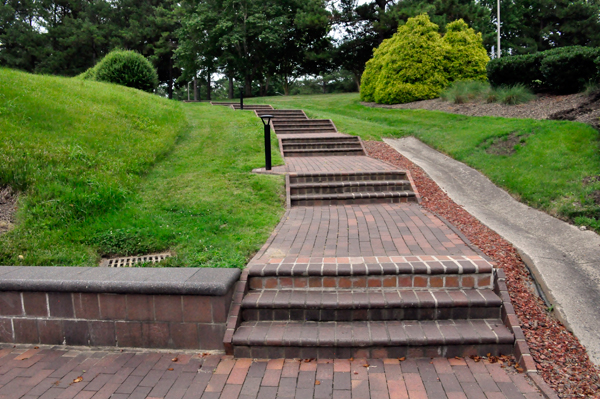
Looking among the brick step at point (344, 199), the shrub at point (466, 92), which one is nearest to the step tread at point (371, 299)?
the brick step at point (344, 199)

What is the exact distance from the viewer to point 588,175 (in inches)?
243

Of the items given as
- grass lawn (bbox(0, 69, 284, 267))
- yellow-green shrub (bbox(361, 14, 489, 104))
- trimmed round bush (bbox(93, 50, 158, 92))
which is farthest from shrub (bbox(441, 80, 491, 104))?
trimmed round bush (bbox(93, 50, 158, 92))

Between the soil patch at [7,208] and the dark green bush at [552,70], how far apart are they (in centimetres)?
1147

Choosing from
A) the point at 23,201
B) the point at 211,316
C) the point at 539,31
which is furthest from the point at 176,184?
the point at 539,31

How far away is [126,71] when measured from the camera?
1530 centimetres

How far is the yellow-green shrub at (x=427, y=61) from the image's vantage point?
16.0 meters

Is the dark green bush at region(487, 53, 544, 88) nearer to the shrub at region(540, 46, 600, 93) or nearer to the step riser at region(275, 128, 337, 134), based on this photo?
the shrub at region(540, 46, 600, 93)

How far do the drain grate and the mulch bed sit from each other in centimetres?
356

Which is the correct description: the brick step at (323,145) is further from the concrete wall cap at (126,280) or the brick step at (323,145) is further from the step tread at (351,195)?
the concrete wall cap at (126,280)

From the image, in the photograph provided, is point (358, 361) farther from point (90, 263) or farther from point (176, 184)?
point (176, 184)

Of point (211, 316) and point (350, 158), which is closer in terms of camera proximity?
point (211, 316)

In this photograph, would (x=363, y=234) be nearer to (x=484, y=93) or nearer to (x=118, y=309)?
(x=118, y=309)

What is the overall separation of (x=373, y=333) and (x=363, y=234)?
1805 mm

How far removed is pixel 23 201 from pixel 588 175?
26.6 feet
